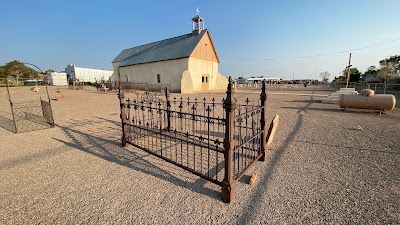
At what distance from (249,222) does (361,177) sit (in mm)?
2690

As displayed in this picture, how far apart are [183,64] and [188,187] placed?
2655cm

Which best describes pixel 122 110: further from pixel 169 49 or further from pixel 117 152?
pixel 169 49

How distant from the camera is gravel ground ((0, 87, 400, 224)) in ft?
8.75

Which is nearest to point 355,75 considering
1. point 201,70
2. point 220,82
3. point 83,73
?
point 220,82

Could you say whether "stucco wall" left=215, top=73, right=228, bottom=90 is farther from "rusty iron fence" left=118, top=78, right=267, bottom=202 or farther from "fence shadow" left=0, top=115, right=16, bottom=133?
"fence shadow" left=0, top=115, right=16, bottom=133

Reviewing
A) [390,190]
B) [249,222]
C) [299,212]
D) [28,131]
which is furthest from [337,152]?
[28,131]

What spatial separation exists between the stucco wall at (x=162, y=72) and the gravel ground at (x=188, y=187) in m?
24.3

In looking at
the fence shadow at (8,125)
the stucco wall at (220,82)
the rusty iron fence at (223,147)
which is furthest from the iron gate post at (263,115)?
the stucco wall at (220,82)

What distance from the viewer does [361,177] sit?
3588mm

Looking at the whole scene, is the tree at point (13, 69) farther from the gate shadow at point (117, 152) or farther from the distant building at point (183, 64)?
the gate shadow at point (117, 152)

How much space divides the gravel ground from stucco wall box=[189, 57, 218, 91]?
79.6 ft

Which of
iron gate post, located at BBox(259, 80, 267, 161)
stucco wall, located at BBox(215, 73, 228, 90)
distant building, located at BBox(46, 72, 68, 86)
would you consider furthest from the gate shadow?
distant building, located at BBox(46, 72, 68, 86)

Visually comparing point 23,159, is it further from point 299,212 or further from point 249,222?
point 299,212

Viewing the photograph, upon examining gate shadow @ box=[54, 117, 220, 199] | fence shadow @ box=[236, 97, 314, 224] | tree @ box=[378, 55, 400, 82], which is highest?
tree @ box=[378, 55, 400, 82]
